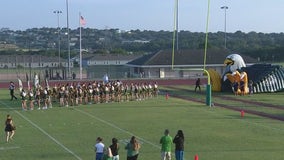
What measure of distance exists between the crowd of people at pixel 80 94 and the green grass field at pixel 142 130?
1.08m

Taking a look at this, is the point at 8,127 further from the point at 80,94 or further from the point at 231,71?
the point at 231,71

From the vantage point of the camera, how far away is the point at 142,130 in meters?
22.3

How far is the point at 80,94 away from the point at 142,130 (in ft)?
36.5

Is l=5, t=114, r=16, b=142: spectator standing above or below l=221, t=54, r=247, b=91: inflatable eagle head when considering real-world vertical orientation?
below

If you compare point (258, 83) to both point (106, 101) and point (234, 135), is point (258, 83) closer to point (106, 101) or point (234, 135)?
point (106, 101)

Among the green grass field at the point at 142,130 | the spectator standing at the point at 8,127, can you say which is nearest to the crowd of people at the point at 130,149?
the green grass field at the point at 142,130

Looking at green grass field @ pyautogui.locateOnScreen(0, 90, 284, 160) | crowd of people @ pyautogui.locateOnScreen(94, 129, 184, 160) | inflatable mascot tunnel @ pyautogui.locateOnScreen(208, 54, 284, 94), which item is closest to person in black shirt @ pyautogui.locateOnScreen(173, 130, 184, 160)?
crowd of people @ pyautogui.locateOnScreen(94, 129, 184, 160)

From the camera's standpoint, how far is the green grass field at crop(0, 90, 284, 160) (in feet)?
58.0

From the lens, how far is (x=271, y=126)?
76.8 ft

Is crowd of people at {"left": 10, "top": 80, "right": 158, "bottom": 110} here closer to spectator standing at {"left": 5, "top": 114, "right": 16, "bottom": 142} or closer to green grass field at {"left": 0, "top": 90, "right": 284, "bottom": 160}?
green grass field at {"left": 0, "top": 90, "right": 284, "bottom": 160}

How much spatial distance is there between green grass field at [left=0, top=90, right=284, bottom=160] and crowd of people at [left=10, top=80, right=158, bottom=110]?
3.54ft

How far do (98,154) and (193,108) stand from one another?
16.3 metres

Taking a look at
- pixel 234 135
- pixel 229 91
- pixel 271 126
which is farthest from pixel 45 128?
pixel 229 91

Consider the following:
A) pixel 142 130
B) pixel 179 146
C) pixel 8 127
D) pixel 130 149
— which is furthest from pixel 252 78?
pixel 130 149
